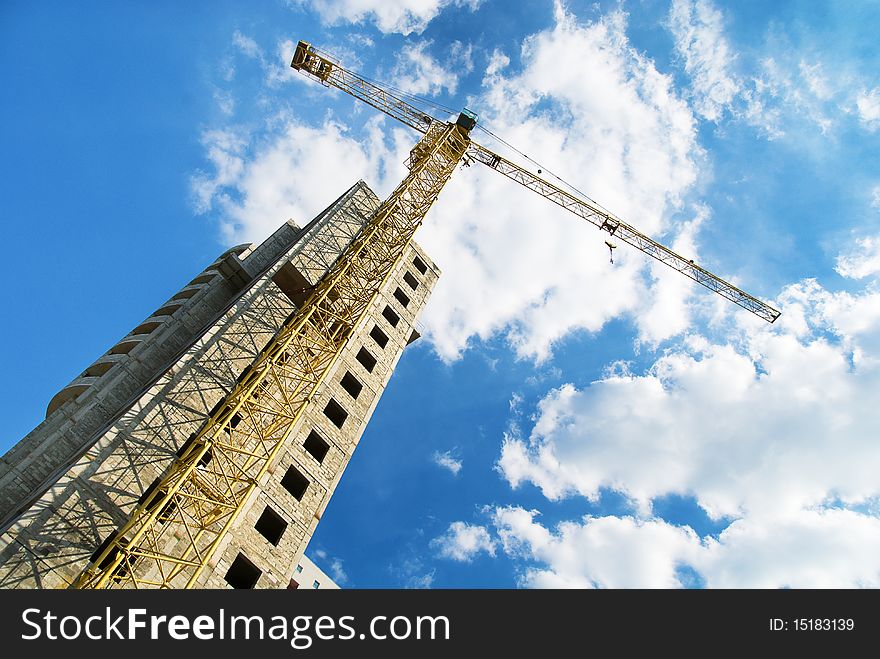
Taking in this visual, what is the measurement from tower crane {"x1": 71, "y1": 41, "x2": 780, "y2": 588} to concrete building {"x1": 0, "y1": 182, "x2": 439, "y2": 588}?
63 cm

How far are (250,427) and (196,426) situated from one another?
192cm

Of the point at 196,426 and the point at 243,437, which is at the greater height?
the point at 243,437

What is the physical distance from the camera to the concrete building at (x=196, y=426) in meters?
16.0

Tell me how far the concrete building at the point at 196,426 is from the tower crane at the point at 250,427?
2.06ft

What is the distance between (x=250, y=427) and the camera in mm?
20906

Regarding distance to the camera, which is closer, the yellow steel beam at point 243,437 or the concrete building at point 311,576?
the yellow steel beam at point 243,437

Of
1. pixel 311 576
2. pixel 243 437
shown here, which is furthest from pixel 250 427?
pixel 311 576

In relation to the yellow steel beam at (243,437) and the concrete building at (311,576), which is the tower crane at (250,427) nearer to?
the yellow steel beam at (243,437)

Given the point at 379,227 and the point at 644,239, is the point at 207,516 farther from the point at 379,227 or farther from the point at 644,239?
the point at 644,239

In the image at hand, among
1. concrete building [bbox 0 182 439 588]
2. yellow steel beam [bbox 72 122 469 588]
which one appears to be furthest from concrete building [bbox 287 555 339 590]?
yellow steel beam [bbox 72 122 469 588]

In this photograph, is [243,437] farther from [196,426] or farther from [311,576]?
[311,576]

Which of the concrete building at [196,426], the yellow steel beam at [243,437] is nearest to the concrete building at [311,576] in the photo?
the concrete building at [196,426]
